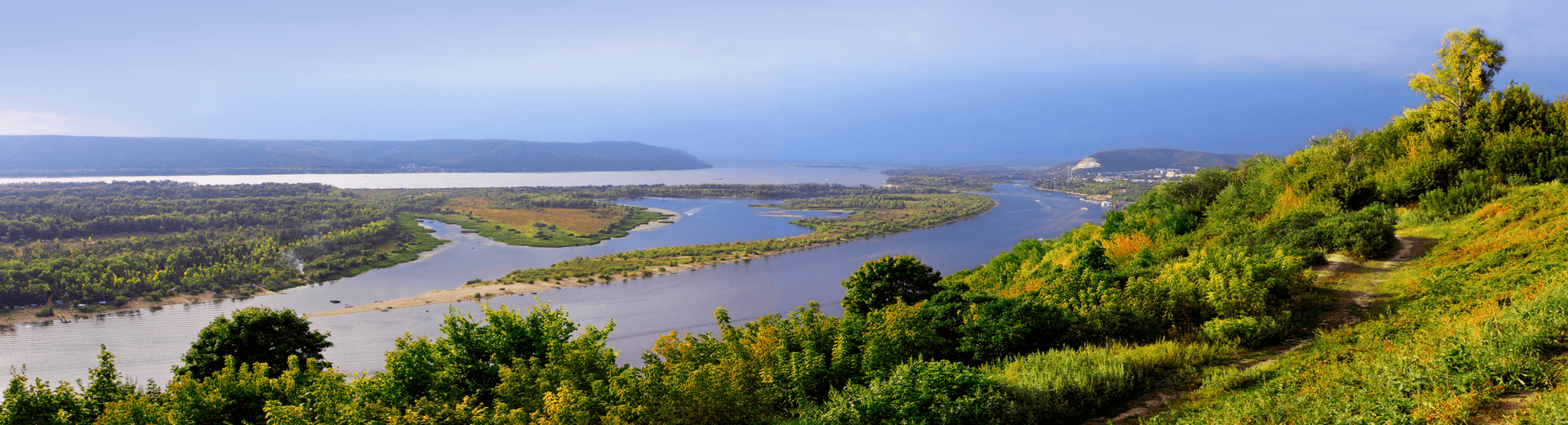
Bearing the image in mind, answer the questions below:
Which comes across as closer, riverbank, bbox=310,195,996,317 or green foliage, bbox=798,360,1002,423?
green foliage, bbox=798,360,1002,423

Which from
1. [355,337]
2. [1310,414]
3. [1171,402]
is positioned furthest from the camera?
[355,337]

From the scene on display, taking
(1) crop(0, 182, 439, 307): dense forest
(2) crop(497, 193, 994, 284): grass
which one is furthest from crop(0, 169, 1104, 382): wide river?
(1) crop(0, 182, 439, 307): dense forest

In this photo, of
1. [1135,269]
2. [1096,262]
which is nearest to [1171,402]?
[1135,269]

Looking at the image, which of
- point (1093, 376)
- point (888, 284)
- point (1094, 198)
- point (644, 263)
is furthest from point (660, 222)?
point (1093, 376)

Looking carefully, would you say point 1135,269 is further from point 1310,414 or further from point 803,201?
point 803,201

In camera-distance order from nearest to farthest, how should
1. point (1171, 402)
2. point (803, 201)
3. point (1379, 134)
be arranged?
point (1171, 402) → point (1379, 134) → point (803, 201)

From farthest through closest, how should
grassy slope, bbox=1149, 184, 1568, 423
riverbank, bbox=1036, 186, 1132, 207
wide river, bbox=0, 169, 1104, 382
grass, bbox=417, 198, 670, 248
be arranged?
1. riverbank, bbox=1036, 186, 1132, 207
2. grass, bbox=417, 198, 670, 248
3. wide river, bbox=0, 169, 1104, 382
4. grassy slope, bbox=1149, 184, 1568, 423

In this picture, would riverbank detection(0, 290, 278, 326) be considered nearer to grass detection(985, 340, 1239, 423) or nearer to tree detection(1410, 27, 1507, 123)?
grass detection(985, 340, 1239, 423)
